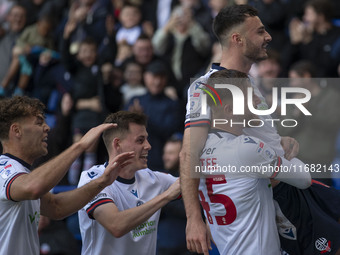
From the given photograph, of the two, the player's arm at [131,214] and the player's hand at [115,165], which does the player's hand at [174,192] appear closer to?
the player's arm at [131,214]

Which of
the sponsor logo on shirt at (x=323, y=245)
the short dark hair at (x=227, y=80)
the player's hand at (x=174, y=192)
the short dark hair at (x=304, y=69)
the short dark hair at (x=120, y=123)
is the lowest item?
the sponsor logo on shirt at (x=323, y=245)

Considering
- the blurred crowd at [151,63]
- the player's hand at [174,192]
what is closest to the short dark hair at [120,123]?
the player's hand at [174,192]

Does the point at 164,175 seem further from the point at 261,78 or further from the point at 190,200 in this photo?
the point at 261,78

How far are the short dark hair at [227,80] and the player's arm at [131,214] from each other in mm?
723

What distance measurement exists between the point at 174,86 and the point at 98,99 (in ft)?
4.03

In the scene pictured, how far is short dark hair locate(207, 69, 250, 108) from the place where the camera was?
15.5ft

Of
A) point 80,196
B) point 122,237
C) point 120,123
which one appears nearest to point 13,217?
point 80,196

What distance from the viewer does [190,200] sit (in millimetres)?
4578

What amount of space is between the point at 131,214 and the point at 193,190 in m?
0.58

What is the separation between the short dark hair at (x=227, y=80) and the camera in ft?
15.5

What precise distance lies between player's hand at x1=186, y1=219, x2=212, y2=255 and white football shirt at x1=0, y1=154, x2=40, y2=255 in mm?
1196

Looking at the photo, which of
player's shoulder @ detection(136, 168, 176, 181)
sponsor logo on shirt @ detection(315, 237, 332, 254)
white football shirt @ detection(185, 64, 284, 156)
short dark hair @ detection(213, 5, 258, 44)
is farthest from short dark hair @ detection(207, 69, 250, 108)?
sponsor logo on shirt @ detection(315, 237, 332, 254)

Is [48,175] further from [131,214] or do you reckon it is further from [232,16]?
[232,16]

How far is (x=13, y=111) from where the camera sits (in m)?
4.90
